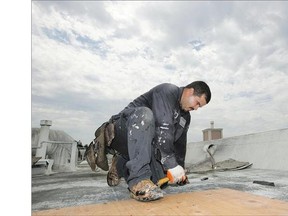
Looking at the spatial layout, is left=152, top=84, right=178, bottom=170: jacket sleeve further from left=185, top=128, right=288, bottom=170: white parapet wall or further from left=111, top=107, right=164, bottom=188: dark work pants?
left=185, top=128, right=288, bottom=170: white parapet wall

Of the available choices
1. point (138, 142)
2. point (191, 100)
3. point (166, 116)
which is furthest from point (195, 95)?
point (138, 142)

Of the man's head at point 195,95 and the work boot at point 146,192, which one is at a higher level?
the man's head at point 195,95

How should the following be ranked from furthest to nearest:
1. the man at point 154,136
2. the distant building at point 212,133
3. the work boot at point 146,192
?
1. the distant building at point 212,133
2. the man at point 154,136
3. the work boot at point 146,192

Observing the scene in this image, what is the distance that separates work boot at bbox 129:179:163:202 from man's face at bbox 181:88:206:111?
842mm

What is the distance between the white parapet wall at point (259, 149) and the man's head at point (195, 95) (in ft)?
10.6

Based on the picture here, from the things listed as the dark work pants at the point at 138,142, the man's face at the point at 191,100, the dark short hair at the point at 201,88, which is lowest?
the dark work pants at the point at 138,142

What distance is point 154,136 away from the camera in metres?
2.00

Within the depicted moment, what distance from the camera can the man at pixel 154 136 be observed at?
1.80m

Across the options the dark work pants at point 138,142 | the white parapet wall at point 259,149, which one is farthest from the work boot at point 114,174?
the white parapet wall at point 259,149

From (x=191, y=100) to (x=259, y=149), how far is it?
12.7 ft

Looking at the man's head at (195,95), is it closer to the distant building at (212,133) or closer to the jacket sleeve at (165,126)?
the jacket sleeve at (165,126)
